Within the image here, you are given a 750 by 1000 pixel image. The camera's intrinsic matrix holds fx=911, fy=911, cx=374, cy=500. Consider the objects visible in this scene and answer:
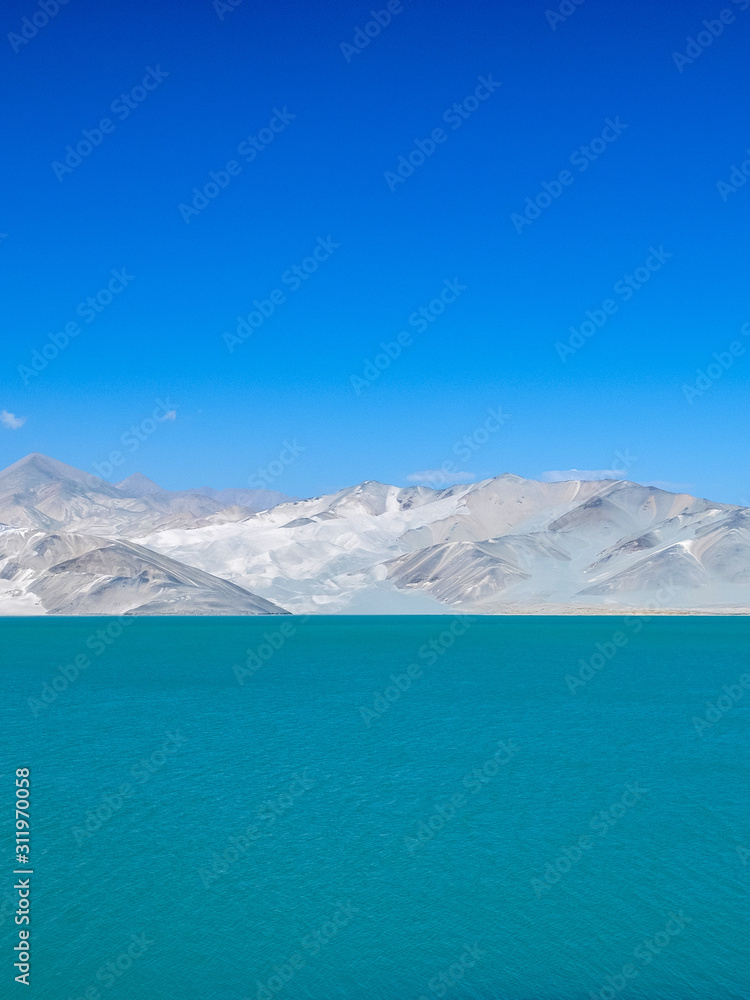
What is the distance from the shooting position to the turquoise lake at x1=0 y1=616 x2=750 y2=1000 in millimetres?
15992

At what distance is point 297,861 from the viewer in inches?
843

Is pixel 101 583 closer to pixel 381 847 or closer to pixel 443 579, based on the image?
pixel 443 579

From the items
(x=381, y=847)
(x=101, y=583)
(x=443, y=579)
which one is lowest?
(x=381, y=847)

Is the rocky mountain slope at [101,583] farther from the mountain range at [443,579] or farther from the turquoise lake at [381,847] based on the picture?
the turquoise lake at [381,847]

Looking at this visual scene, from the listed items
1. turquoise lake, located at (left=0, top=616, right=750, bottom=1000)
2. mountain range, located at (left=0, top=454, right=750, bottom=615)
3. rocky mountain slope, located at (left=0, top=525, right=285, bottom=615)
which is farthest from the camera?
mountain range, located at (left=0, top=454, right=750, bottom=615)

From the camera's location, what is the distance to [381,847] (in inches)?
878

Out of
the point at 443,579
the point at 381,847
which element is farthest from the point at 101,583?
the point at 381,847

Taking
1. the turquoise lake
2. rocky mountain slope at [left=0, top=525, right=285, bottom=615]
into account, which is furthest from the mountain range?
the turquoise lake

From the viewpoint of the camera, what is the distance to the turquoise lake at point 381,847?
15992mm

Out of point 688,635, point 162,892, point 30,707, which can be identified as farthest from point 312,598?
point 162,892

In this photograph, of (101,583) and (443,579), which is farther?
(443,579)

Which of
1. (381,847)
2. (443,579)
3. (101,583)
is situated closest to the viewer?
(381,847)

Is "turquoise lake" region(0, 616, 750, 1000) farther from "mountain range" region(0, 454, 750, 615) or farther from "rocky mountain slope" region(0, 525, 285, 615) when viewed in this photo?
"mountain range" region(0, 454, 750, 615)

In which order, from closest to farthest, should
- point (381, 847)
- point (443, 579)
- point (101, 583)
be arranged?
point (381, 847)
point (101, 583)
point (443, 579)
